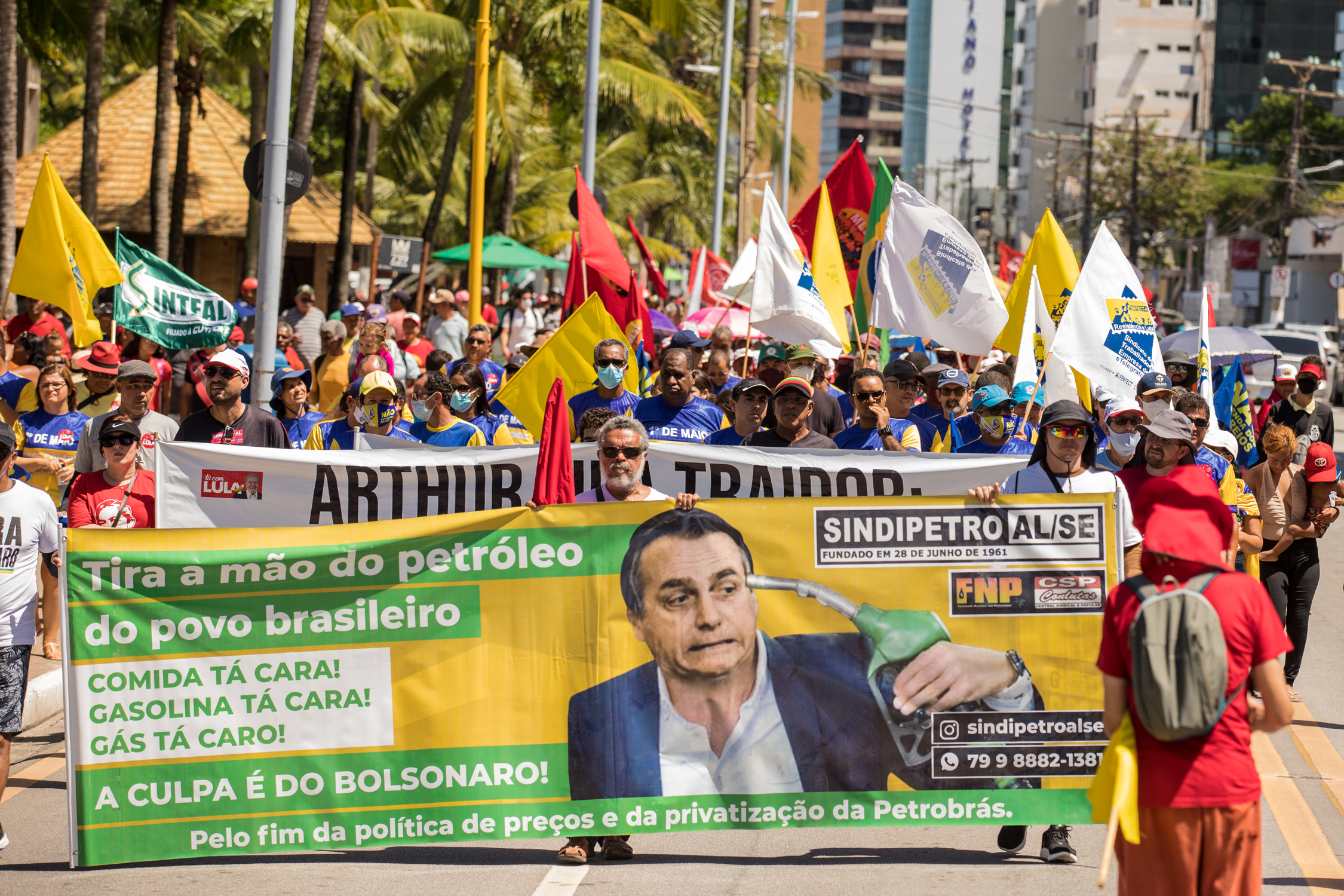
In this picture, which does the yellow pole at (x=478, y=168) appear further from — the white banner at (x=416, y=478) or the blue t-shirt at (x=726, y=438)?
the white banner at (x=416, y=478)

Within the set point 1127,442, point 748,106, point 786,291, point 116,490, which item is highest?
point 748,106

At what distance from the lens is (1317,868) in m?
6.04

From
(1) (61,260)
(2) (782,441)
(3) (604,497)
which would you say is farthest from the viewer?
(1) (61,260)

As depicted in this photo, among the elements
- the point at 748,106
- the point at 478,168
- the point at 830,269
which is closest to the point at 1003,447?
the point at 830,269

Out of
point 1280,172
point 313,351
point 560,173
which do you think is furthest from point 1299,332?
point 1280,172

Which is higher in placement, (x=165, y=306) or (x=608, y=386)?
(x=165, y=306)

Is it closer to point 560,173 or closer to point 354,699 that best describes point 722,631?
point 354,699

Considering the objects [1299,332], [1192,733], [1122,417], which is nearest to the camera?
[1192,733]

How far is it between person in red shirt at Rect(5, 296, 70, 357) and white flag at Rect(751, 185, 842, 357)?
6.86 m

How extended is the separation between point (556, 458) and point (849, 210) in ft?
27.7

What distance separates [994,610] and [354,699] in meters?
2.38

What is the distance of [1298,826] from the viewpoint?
6.59 meters

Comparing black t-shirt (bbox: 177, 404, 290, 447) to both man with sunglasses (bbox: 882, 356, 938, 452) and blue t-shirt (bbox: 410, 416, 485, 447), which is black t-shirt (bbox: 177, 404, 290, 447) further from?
man with sunglasses (bbox: 882, 356, 938, 452)

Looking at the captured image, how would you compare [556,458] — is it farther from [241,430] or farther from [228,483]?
[241,430]
